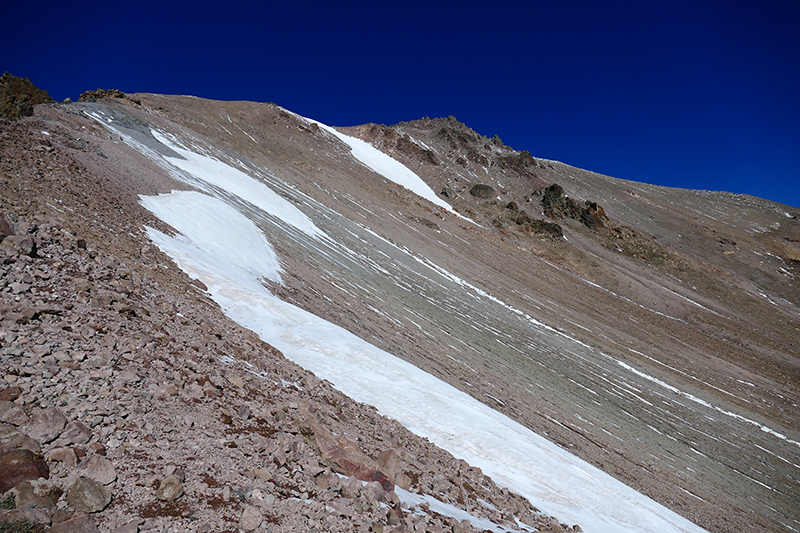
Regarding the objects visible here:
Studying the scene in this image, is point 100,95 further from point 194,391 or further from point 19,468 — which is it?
point 19,468

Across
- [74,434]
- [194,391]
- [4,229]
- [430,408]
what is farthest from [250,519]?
[430,408]

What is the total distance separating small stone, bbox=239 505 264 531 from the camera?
382cm

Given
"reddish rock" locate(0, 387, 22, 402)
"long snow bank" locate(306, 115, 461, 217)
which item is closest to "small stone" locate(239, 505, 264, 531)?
"reddish rock" locate(0, 387, 22, 402)

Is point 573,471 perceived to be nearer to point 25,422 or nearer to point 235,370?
point 235,370

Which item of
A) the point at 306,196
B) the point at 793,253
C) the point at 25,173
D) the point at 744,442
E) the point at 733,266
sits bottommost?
the point at 25,173

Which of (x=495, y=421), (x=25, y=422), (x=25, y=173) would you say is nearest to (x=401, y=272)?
(x=495, y=421)

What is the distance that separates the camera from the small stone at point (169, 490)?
3.78 meters

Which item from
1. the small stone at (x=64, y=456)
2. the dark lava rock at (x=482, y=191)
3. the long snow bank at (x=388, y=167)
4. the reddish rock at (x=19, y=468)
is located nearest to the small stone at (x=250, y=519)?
the small stone at (x=64, y=456)

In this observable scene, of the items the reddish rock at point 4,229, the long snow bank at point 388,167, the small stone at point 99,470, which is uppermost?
the long snow bank at point 388,167

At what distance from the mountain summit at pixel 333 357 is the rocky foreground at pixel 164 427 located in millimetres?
37

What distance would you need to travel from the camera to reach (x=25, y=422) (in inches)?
157

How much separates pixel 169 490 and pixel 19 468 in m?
1.21

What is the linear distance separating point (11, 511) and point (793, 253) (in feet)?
316

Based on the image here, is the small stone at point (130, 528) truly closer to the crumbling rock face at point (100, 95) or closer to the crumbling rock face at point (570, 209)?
the crumbling rock face at point (100, 95)
